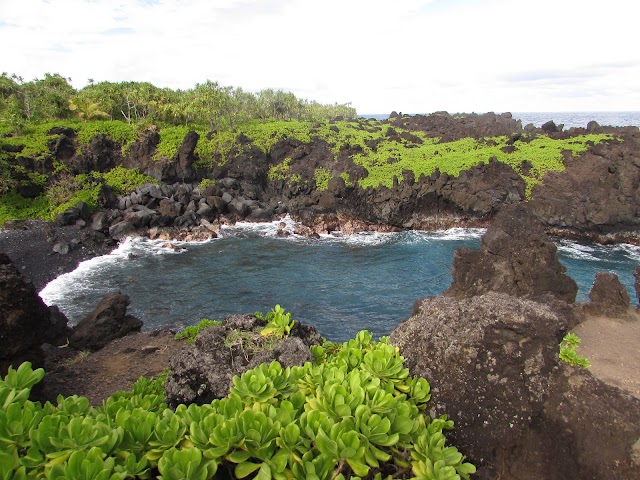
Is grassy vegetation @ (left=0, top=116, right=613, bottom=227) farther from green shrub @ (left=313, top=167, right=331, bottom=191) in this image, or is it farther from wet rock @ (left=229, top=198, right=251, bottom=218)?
wet rock @ (left=229, top=198, right=251, bottom=218)

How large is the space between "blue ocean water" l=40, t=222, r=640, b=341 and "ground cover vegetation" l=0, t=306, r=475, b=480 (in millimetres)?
18516

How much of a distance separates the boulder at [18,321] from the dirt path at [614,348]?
16.3 meters

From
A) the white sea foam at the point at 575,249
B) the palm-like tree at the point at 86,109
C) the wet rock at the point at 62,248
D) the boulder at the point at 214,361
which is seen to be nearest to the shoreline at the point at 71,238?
the wet rock at the point at 62,248

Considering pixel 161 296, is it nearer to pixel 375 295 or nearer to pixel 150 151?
pixel 375 295

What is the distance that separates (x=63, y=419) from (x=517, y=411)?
665 centimetres

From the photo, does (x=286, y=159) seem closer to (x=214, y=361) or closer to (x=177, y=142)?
(x=177, y=142)

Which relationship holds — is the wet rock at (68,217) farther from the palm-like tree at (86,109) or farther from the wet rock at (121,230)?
the palm-like tree at (86,109)

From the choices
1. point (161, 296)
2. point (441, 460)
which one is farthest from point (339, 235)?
point (441, 460)

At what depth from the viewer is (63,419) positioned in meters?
4.16

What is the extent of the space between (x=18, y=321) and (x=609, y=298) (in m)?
21.0

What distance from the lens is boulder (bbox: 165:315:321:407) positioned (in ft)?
27.4

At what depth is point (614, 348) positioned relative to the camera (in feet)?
49.4

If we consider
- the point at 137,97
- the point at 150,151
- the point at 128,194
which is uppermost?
the point at 137,97

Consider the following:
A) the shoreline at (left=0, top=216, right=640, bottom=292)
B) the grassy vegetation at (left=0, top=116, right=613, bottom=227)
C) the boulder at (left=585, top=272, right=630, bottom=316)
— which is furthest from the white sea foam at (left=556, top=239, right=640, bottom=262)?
the boulder at (left=585, top=272, right=630, bottom=316)
